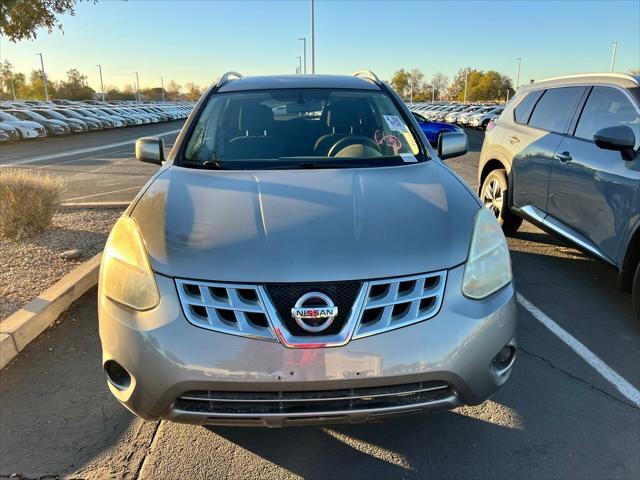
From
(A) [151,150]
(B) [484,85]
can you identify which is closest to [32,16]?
(A) [151,150]

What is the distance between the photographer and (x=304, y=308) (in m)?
1.90

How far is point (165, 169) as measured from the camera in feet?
9.87

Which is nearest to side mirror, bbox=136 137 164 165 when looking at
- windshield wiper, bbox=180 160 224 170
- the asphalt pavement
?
windshield wiper, bbox=180 160 224 170

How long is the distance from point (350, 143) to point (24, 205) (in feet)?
13.3

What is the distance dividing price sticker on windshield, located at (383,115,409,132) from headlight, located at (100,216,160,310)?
1.93 m

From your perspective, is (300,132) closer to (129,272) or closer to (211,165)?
(211,165)

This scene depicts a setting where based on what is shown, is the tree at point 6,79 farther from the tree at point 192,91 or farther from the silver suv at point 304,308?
the silver suv at point 304,308

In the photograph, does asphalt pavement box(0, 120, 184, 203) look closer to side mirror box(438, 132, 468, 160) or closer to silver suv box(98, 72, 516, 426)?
side mirror box(438, 132, 468, 160)

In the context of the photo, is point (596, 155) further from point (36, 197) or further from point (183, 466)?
point (36, 197)

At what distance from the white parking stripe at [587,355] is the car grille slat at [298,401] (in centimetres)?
168

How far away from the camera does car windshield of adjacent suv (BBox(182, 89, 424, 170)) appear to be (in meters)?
3.10

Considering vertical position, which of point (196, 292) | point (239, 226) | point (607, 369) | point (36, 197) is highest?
point (239, 226)

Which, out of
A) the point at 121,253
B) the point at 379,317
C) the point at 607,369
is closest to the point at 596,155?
the point at 607,369

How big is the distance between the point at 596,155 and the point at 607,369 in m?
1.78
